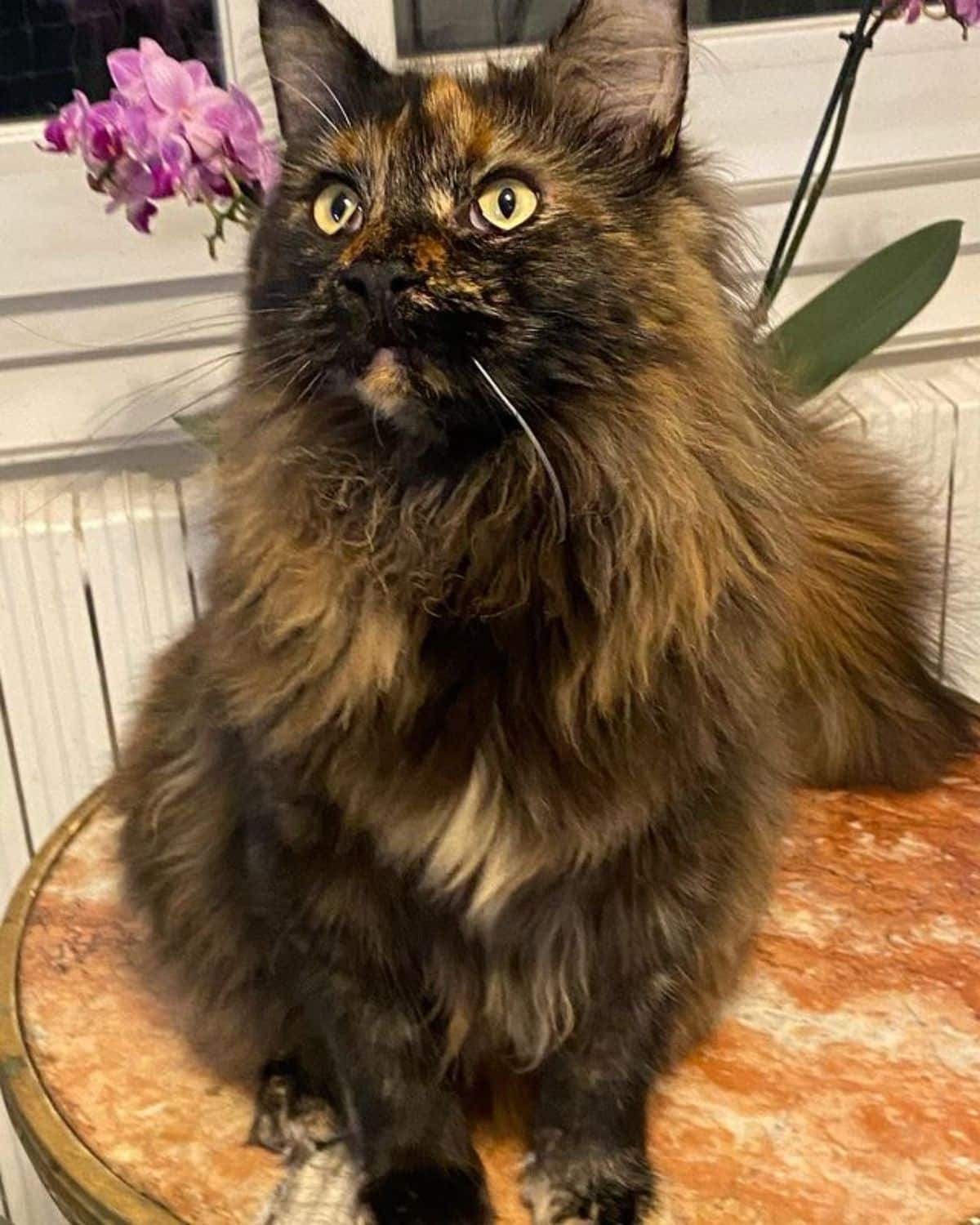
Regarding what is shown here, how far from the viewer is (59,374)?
1.54 meters

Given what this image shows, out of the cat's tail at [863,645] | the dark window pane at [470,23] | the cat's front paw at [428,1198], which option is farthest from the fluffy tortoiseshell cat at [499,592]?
the dark window pane at [470,23]

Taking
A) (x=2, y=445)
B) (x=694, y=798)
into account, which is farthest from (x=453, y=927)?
(x=2, y=445)

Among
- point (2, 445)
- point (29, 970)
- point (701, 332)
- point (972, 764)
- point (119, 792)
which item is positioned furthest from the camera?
point (2, 445)

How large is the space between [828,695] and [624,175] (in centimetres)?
59

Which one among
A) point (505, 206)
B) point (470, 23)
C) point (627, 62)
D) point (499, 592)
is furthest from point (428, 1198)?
point (470, 23)

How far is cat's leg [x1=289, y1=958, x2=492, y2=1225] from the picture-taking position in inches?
38.2

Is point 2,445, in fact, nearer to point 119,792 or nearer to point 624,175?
point 119,792

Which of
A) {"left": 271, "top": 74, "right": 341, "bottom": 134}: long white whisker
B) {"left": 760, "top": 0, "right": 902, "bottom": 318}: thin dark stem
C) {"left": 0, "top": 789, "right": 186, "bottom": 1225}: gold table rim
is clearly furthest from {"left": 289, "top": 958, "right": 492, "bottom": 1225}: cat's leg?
{"left": 760, "top": 0, "right": 902, "bottom": 318}: thin dark stem

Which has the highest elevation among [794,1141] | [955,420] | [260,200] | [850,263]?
[260,200]

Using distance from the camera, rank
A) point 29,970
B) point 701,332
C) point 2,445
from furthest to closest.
→ point 2,445 → point 29,970 → point 701,332

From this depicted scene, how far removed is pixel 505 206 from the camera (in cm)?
86

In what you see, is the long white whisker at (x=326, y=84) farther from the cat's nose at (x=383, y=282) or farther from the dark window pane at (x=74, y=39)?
the dark window pane at (x=74, y=39)

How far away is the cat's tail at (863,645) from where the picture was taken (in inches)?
51.3

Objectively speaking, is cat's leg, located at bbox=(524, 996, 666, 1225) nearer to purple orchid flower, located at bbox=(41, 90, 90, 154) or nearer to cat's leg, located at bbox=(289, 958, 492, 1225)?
cat's leg, located at bbox=(289, 958, 492, 1225)
